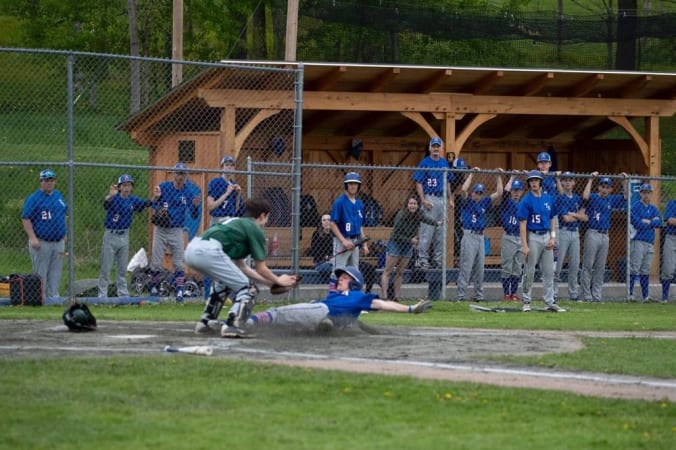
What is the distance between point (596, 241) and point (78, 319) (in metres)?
11.1

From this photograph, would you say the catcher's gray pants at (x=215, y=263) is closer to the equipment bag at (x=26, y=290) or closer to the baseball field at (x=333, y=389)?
the baseball field at (x=333, y=389)

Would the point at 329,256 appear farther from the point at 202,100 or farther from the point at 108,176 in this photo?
the point at 108,176

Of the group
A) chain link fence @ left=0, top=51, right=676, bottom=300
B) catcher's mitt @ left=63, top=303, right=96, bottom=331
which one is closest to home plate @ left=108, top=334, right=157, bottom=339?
catcher's mitt @ left=63, top=303, right=96, bottom=331

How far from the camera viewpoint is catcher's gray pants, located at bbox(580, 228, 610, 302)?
20344mm

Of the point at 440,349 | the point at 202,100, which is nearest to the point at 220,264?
the point at 440,349

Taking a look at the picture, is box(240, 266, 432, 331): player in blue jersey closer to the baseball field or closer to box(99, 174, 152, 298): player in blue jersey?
the baseball field

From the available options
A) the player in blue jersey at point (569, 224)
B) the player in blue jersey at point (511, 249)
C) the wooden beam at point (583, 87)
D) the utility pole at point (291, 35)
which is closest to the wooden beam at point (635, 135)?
the wooden beam at point (583, 87)

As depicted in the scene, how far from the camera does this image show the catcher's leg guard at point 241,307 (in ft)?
38.2

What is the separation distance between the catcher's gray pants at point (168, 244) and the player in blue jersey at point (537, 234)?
5116 mm

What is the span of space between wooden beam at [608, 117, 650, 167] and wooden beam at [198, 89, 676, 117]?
0.12 metres

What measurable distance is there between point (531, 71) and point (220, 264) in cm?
1180

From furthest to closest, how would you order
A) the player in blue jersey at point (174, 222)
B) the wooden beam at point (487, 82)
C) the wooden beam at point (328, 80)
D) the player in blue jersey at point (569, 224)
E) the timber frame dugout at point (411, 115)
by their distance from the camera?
the wooden beam at point (487, 82), the wooden beam at point (328, 80), the timber frame dugout at point (411, 115), the player in blue jersey at point (569, 224), the player in blue jersey at point (174, 222)

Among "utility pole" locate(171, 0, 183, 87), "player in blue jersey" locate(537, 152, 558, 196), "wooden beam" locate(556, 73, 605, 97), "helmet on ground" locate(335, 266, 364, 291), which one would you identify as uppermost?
"utility pole" locate(171, 0, 183, 87)

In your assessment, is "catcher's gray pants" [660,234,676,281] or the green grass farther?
"catcher's gray pants" [660,234,676,281]
